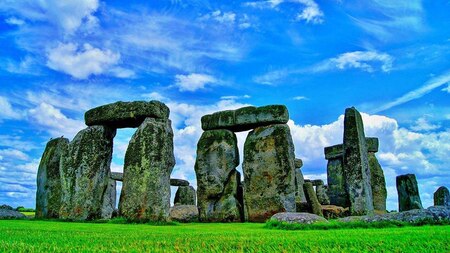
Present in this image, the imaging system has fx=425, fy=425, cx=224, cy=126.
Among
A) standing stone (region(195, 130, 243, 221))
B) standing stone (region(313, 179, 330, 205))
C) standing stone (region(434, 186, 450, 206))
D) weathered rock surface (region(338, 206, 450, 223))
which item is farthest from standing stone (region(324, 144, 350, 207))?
weathered rock surface (region(338, 206, 450, 223))

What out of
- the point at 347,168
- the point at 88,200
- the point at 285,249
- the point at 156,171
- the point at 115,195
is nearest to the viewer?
the point at 285,249

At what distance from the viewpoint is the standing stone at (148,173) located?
13.2 metres

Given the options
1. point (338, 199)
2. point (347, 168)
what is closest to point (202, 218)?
point (347, 168)

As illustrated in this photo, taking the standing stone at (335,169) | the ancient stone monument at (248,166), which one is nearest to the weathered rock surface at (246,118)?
the ancient stone monument at (248,166)

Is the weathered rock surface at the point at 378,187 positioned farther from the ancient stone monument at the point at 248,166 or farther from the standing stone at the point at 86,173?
the standing stone at the point at 86,173

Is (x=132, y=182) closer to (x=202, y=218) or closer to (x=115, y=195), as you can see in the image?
(x=202, y=218)

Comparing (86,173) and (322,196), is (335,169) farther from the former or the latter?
(86,173)

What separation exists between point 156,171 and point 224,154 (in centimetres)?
487

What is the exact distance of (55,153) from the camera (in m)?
17.2

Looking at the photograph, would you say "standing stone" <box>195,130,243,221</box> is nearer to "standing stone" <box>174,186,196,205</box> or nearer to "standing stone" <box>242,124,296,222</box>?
"standing stone" <box>242,124,296,222</box>

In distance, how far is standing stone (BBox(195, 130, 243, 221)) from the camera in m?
17.0

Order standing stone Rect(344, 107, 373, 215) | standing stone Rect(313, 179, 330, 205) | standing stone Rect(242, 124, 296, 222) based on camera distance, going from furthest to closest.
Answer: standing stone Rect(313, 179, 330, 205) < standing stone Rect(242, 124, 296, 222) < standing stone Rect(344, 107, 373, 215)

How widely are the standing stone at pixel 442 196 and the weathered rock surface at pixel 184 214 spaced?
1229cm

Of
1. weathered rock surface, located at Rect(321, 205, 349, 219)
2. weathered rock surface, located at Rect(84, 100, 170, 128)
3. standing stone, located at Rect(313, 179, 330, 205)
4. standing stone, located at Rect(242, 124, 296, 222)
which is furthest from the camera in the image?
standing stone, located at Rect(313, 179, 330, 205)
